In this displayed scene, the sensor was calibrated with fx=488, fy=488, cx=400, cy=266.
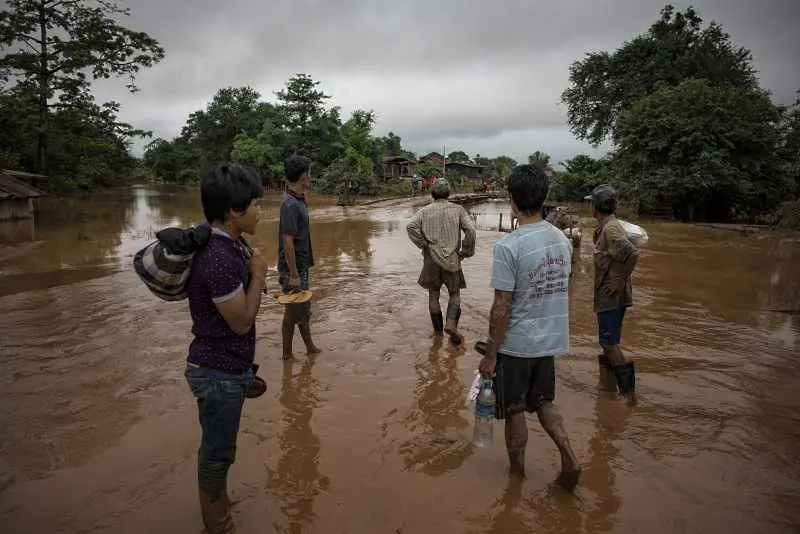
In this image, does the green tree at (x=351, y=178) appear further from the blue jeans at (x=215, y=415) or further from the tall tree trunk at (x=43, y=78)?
the blue jeans at (x=215, y=415)

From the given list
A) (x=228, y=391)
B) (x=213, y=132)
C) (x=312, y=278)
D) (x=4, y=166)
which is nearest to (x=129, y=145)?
(x=4, y=166)

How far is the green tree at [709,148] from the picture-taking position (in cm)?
2092

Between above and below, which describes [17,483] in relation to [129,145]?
below

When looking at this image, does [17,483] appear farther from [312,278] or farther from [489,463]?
[312,278]

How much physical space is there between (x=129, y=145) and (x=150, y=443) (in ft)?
79.4

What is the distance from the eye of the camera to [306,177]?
4613 millimetres

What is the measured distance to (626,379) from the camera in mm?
4203

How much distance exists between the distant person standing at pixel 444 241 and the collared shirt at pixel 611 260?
144 cm

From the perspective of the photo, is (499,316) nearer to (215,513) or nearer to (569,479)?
(569,479)

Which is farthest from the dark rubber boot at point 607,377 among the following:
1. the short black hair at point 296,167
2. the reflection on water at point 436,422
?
the short black hair at point 296,167

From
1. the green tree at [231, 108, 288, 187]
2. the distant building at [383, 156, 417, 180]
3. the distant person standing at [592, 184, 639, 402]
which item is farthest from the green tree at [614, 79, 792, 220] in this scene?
the green tree at [231, 108, 288, 187]

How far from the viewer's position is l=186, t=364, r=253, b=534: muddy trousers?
2309mm

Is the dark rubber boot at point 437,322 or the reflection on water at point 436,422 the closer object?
the reflection on water at point 436,422

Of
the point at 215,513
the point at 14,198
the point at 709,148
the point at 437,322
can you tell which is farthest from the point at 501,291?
the point at 709,148
